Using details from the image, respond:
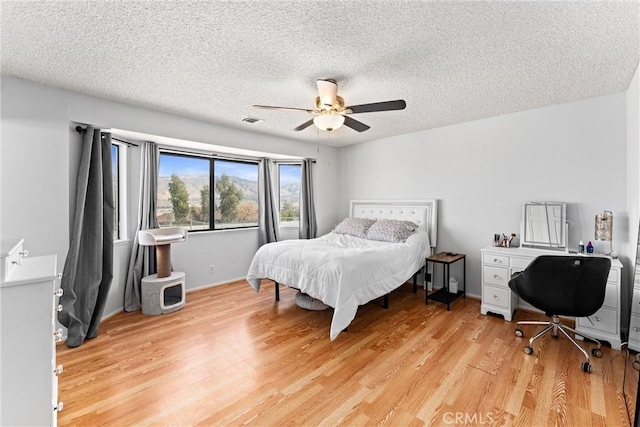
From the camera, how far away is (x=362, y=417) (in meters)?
1.67

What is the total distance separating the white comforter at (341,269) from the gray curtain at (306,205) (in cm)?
125

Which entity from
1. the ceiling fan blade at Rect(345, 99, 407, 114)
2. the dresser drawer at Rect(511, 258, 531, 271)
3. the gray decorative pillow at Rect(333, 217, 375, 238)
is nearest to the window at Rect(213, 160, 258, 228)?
the gray decorative pillow at Rect(333, 217, 375, 238)

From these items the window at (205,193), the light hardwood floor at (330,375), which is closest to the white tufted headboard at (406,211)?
the light hardwood floor at (330,375)

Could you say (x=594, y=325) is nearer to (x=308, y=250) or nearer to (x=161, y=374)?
(x=308, y=250)

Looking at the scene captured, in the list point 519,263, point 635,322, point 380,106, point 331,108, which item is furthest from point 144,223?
point 635,322

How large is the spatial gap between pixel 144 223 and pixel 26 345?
2590 mm

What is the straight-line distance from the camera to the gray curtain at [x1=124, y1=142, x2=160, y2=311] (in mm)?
3326

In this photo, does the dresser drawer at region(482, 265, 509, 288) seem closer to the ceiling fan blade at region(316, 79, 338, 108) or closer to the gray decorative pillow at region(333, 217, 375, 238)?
the gray decorative pillow at region(333, 217, 375, 238)

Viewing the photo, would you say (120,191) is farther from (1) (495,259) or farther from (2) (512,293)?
(2) (512,293)

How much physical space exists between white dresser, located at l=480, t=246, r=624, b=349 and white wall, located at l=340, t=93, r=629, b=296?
47cm

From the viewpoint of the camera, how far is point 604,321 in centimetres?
245

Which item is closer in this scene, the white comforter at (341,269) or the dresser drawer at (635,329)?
the dresser drawer at (635,329)

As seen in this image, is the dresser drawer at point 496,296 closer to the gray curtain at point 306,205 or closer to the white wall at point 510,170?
the white wall at point 510,170

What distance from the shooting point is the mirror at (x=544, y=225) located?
9.86 ft
